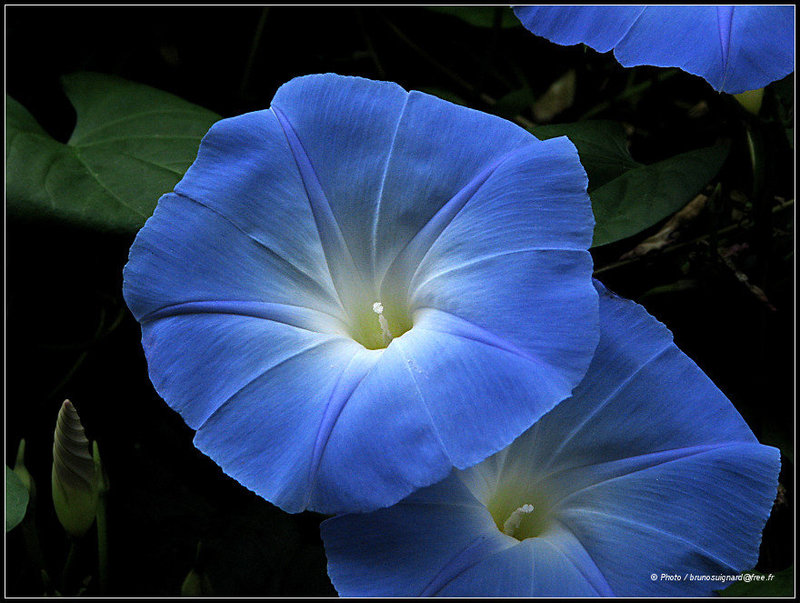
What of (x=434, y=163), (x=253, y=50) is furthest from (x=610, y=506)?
(x=253, y=50)

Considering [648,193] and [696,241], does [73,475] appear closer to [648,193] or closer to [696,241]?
[648,193]

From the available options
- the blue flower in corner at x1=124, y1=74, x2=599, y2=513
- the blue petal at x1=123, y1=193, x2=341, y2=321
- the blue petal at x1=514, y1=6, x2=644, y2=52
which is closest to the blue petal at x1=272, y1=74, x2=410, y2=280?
the blue flower in corner at x1=124, y1=74, x2=599, y2=513

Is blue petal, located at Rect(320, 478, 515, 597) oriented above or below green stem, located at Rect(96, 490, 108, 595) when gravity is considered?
above

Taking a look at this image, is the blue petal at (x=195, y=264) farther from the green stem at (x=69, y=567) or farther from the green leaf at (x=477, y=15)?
the green leaf at (x=477, y=15)

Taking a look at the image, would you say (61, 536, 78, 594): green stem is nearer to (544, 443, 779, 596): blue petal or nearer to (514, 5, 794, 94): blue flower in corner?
(544, 443, 779, 596): blue petal

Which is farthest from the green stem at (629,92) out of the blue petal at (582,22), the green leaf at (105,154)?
the green leaf at (105,154)

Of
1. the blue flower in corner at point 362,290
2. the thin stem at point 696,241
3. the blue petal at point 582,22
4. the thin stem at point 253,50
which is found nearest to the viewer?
the blue flower in corner at point 362,290

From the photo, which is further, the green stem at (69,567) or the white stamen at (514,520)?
the green stem at (69,567)

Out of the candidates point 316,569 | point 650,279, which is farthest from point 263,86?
point 316,569
